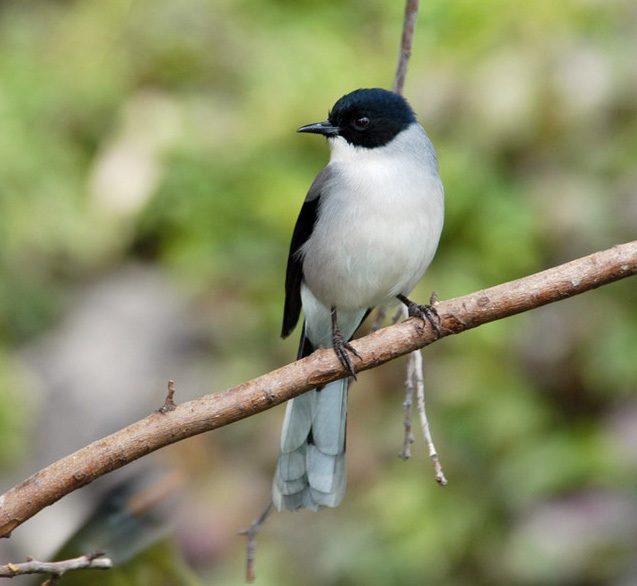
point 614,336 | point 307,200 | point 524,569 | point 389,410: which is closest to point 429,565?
point 524,569

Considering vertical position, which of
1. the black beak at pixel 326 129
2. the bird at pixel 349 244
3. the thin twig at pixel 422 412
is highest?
the black beak at pixel 326 129

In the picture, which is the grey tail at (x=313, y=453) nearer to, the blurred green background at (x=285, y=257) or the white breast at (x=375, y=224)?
the white breast at (x=375, y=224)

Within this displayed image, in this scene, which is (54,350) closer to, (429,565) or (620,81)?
(429,565)

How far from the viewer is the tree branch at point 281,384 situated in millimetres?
2395

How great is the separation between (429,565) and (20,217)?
294 cm

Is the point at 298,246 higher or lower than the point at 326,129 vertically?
lower

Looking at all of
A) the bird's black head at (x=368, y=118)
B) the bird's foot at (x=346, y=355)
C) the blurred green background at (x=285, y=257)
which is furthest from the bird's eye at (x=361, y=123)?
the blurred green background at (x=285, y=257)

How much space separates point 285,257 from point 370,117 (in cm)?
192

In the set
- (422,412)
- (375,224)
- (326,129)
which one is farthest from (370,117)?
(422,412)

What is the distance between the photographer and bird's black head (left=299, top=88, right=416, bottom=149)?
11.4 ft

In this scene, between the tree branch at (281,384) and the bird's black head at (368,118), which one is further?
the bird's black head at (368,118)

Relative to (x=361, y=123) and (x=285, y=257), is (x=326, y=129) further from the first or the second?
(x=285, y=257)

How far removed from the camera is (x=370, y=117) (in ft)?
11.4

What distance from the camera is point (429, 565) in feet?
14.7
